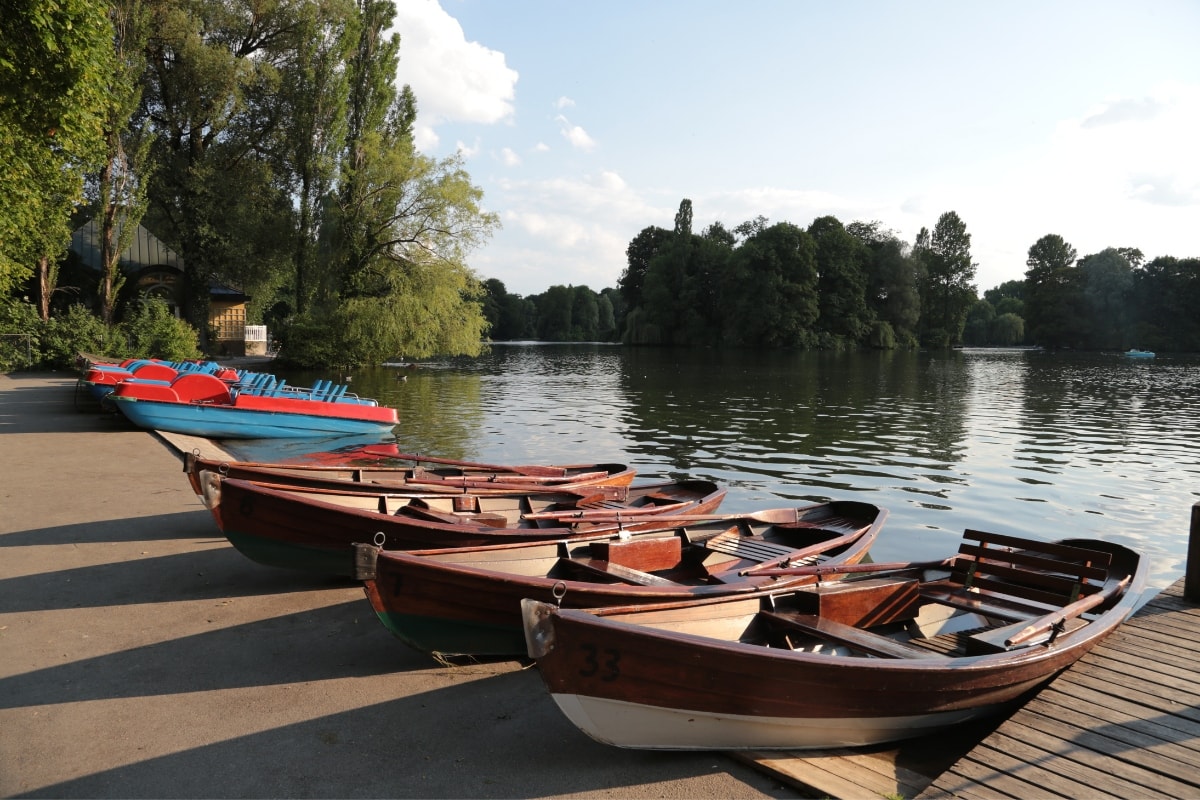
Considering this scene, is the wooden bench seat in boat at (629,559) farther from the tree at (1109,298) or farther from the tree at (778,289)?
the tree at (1109,298)

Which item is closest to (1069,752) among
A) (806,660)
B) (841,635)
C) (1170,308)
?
(841,635)

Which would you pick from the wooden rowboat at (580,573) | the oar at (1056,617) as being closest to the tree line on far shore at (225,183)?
the wooden rowboat at (580,573)

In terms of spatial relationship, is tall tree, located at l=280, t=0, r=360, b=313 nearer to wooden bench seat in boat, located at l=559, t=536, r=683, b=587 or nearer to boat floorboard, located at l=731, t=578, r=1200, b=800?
wooden bench seat in boat, located at l=559, t=536, r=683, b=587

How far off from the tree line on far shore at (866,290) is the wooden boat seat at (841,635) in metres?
80.9

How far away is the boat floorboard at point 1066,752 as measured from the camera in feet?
13.4

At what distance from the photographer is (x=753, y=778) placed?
417 centimetres

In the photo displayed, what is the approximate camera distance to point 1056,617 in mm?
5578

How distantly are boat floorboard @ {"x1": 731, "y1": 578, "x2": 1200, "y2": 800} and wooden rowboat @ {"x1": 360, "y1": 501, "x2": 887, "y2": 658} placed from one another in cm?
130

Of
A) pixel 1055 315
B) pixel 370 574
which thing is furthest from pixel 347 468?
pixel 1055 315

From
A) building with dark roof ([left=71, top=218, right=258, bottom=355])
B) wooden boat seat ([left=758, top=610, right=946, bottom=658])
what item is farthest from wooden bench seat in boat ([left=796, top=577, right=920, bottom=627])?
building with dark roof ([left=71, top=218, right=258, bottom=355])

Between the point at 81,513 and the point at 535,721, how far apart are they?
25.4 ft

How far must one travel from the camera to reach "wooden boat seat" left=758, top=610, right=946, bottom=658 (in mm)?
4992

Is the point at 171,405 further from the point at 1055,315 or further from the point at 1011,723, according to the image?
the point at 1055,315

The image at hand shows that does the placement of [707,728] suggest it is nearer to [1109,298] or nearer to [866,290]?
[866,290]
